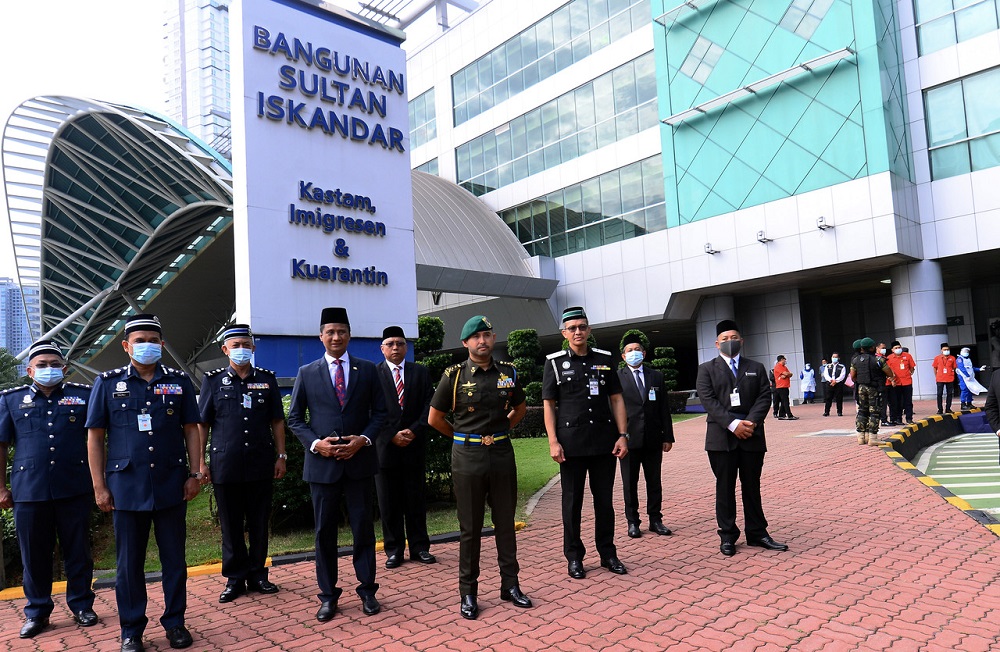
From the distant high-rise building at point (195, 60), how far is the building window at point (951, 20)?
3859 inches

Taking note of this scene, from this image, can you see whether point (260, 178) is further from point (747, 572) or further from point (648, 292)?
point (648, 292)

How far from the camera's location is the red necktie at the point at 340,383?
16.2ft

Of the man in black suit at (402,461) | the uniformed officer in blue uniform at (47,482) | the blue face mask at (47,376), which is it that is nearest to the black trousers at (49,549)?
the uniformed officer in blue uniform at (47,482)

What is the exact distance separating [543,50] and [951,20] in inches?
586

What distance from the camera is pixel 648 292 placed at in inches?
1027

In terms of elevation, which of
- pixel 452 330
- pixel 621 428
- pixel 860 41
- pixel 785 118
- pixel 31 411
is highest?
pixel 860 41

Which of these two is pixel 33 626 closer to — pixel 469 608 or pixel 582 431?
pixel 469 608

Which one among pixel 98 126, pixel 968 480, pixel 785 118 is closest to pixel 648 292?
pixel 785 118

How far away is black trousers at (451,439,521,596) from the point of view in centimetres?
471

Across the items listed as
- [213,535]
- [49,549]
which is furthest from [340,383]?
[213,535]

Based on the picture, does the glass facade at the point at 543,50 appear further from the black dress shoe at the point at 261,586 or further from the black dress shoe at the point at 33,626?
the black dress shoe at the point at 33,626

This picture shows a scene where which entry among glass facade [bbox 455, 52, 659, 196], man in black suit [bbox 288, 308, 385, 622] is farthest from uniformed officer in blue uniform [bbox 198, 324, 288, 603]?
glass facade [bbox 455, 52, 659, 196]

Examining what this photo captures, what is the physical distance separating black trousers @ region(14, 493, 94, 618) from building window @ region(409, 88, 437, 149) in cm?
3225

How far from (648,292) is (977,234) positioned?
1017cm
